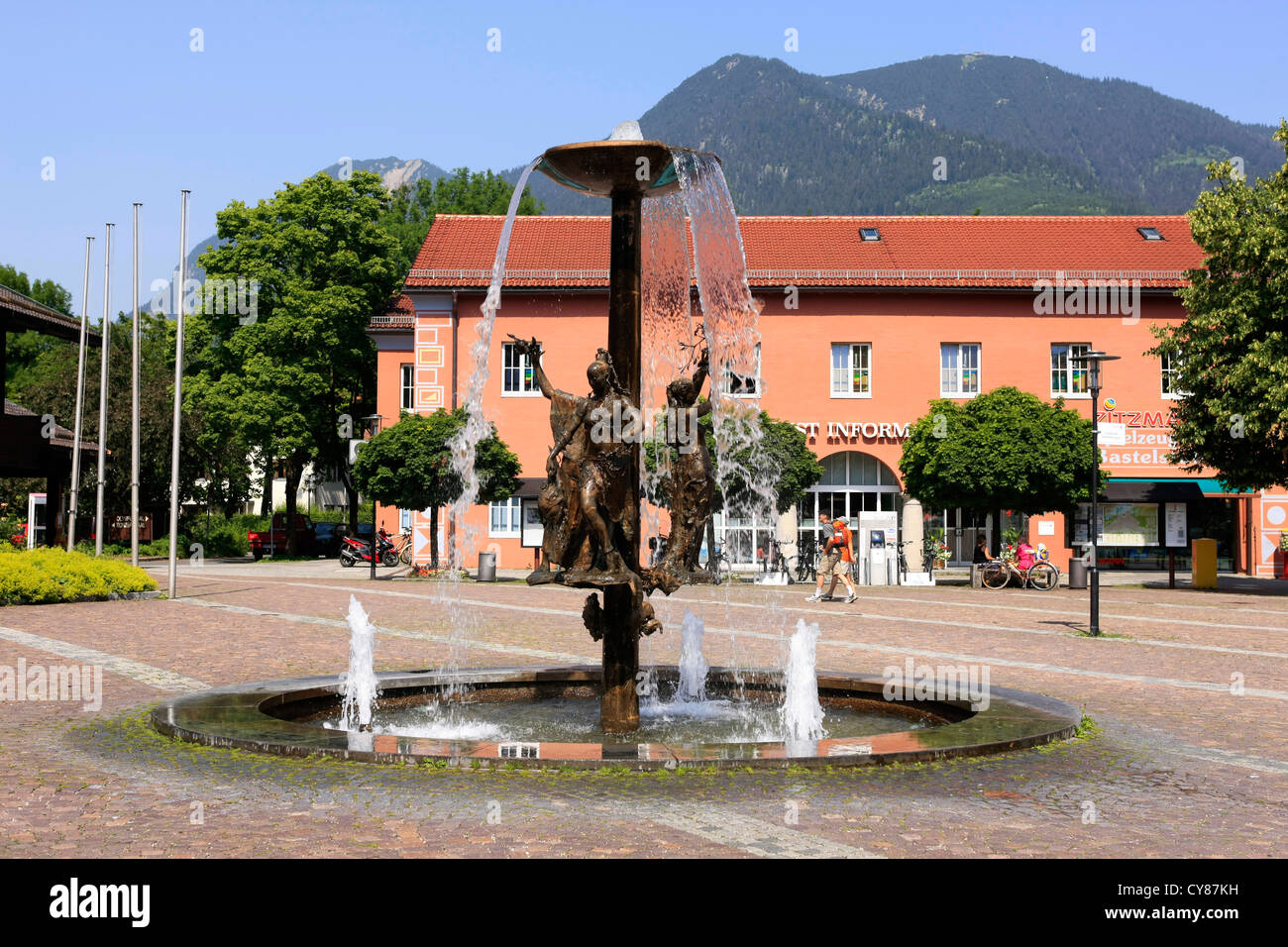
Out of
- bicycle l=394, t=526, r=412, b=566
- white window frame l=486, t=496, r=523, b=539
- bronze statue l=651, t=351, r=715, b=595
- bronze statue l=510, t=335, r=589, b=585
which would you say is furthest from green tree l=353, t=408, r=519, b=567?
bronze statue l=510, t=335, r=589, b=585

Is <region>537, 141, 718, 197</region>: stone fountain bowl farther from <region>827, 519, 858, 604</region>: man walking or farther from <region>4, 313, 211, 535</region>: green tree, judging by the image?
<region>4, 313, 211, 535</region>: green tree

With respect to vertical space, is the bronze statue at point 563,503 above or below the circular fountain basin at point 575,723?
above

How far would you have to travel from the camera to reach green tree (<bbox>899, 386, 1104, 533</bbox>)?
29.8 m

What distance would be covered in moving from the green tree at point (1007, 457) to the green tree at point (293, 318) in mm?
26452

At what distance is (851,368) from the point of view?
41.6m

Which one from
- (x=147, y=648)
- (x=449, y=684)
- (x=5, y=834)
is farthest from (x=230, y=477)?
(x=5, y=834)

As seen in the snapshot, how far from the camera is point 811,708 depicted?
9.85 meters

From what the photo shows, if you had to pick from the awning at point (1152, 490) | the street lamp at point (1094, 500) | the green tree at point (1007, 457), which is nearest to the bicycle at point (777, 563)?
the green tree at point (1007, 457)

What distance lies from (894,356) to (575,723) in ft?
109

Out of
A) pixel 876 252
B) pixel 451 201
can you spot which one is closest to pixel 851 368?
pixel 876 252

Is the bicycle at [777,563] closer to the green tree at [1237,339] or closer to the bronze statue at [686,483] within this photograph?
the green tree at [1237,339]

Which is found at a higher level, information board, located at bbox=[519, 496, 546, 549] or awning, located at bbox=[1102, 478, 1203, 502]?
awning, located at bbox=[1102, 478, 1203, 502]

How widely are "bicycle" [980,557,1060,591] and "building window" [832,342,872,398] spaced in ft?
36.3

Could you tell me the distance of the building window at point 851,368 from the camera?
41.5 meters
